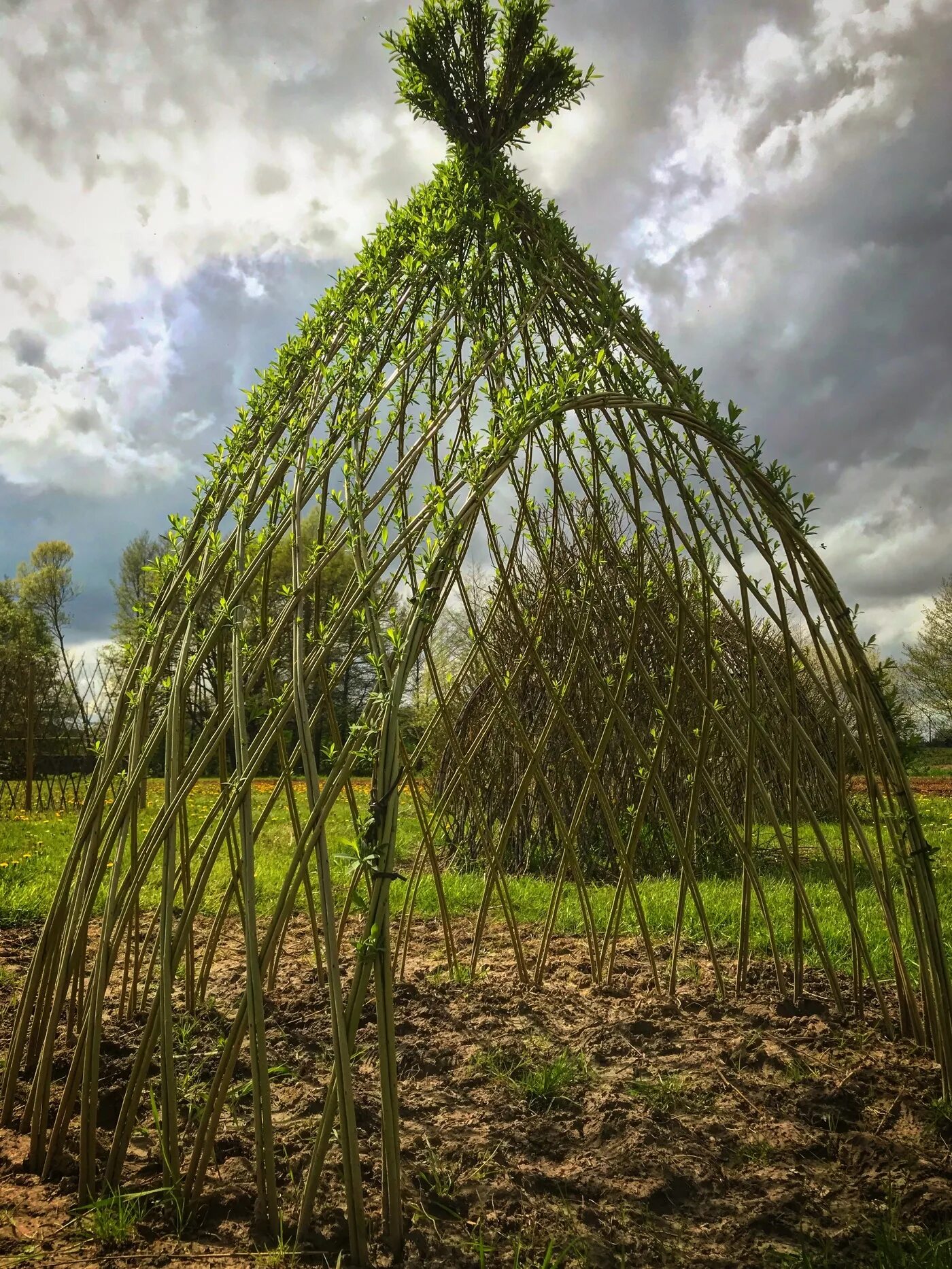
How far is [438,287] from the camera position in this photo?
2436mm

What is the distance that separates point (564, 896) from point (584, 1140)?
8.32 feet

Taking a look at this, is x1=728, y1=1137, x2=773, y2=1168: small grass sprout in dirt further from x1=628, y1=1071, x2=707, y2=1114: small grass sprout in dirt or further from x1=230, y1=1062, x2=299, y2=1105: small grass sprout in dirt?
x1=230, y1=1062, x2=299, y2=1105: small grass sprout in dirt

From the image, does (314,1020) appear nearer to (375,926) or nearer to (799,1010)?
(375,926)

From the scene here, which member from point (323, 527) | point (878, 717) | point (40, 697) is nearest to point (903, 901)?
point (878, 717)

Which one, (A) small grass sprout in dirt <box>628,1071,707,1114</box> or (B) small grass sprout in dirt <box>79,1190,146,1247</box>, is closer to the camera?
(B) small grass sprout in dirt <box>79,1190,146,1247</box>

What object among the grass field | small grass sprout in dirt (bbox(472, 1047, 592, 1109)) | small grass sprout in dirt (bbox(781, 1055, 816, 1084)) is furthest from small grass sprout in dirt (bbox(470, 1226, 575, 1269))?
the grass field

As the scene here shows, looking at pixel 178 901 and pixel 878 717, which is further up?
pixel 878 717

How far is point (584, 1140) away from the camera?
5.96 feet

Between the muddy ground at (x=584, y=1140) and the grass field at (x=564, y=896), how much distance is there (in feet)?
2.10

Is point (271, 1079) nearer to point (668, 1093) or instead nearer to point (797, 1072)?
point (668, 1093)

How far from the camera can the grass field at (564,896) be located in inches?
142

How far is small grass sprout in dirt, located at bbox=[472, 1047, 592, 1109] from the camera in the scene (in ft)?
6.55

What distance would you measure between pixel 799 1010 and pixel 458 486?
1991 millimetres

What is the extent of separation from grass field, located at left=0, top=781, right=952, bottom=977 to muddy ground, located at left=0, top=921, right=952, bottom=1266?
639 mm
